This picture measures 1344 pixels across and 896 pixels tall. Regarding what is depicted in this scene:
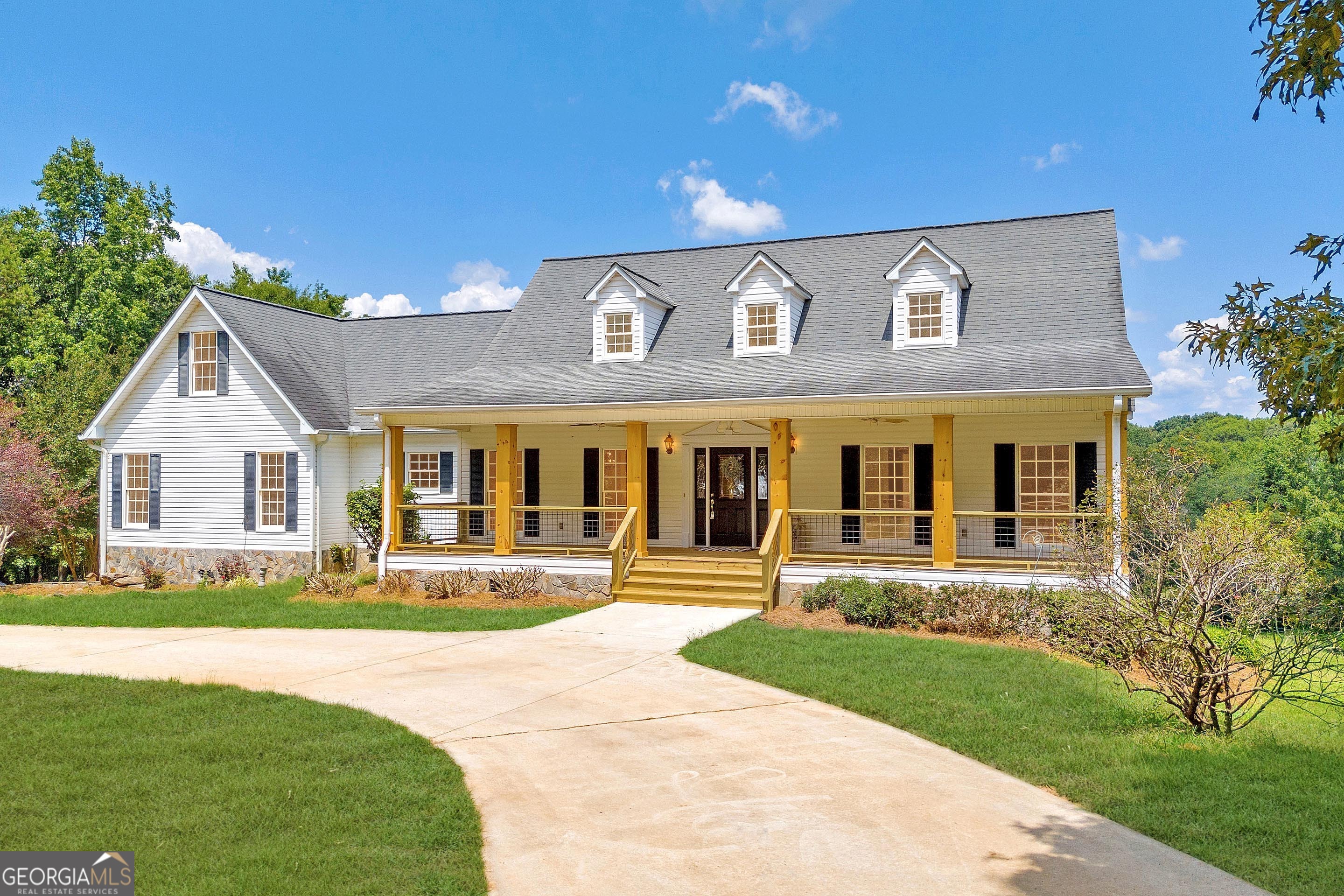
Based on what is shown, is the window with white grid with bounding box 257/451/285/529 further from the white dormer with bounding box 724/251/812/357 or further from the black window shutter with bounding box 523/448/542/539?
the white dormer with bounding box 724/251/812/357

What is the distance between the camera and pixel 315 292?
47562 millimetres

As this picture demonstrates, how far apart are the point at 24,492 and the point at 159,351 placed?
4.57 metres

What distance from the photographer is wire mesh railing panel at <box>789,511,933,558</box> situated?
1683 centimetres

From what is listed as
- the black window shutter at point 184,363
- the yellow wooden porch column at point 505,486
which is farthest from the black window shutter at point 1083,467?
the black window shutter at point 184,363

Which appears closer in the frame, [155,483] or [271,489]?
[271,489]

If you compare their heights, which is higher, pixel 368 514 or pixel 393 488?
pixel 393 488

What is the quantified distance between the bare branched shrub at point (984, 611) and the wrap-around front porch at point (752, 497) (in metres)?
0.76

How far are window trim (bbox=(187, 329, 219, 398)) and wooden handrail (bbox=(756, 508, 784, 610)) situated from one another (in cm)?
1423

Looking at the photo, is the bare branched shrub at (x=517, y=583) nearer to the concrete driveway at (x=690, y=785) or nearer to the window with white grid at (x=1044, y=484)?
the concrete driveway at (x=690, y=785)

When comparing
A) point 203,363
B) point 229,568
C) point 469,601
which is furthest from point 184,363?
point 469,601

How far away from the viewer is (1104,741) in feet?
23.1

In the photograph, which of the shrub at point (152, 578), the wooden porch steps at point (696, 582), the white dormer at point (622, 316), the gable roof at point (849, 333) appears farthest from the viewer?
the shrub at point (152, 578)

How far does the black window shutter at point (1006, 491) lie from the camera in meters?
16.2

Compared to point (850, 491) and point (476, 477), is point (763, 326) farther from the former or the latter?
point (476, 477)
